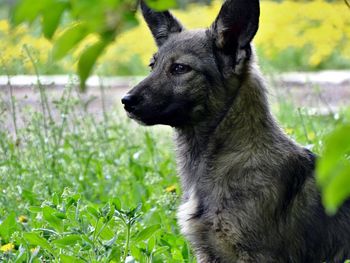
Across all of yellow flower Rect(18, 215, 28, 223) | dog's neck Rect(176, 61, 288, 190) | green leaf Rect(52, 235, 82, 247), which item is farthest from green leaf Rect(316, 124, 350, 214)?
yellow flower Rect(18, 215, 28, 223)

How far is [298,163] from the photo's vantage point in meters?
4.18

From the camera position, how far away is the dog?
4.06 metres

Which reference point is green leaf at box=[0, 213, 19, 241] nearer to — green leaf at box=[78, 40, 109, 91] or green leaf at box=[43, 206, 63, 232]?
green leaf at box=[43, 206, 63, 232]

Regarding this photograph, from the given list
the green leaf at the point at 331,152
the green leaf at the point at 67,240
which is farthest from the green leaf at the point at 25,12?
the green leaf at the point at 67,240

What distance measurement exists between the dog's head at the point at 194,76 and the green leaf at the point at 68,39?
7.84 feet

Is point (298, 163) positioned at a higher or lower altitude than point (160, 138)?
higher

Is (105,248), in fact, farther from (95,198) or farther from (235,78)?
(95,198)

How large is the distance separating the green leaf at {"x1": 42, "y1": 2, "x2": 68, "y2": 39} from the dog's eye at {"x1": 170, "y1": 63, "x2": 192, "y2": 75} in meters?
2.55

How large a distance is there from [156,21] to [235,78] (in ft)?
2.13

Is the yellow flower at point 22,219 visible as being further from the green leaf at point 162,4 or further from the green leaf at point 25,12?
the green leaf at point 25,12

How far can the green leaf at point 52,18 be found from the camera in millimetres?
1770

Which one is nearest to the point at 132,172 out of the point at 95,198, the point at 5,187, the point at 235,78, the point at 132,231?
the point at 95,198

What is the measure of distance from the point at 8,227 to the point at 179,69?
4.41 ft

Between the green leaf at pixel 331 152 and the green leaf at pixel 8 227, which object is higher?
the green leaf at pixel 331 152
